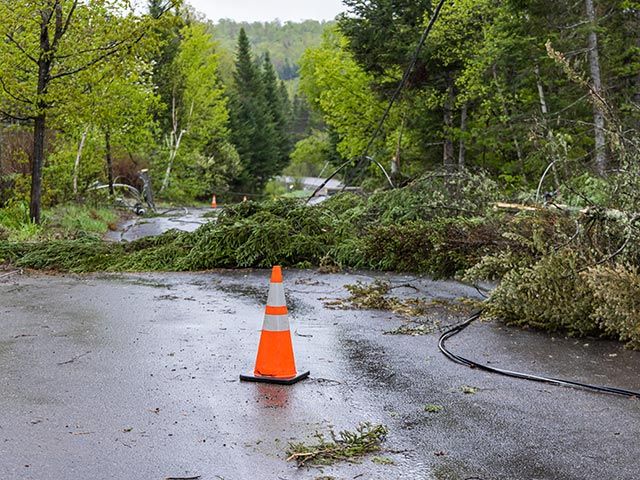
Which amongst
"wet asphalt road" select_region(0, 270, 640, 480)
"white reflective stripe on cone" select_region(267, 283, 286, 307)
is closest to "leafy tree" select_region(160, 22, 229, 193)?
"wet asphalt road" select_region(0, 270, 640, 480)

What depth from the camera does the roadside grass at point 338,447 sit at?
4273mm

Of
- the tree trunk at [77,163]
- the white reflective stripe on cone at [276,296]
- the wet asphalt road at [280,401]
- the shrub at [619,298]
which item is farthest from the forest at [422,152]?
the white reflective stripe on cone at [276,296]

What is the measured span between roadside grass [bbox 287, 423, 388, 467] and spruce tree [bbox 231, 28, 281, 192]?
5521 cm

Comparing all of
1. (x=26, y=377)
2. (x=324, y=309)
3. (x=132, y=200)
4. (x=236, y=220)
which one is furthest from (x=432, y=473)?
(x=132, y=200)

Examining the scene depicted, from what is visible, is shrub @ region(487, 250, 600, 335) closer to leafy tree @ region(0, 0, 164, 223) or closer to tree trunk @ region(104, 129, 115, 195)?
leafy tree @ region(0, 0, 164, 223)

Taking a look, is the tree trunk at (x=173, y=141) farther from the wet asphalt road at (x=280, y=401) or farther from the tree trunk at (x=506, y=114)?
the wet asphalt road at (x=280, y=401)

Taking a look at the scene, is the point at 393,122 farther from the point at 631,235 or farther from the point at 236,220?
the point at 631,235

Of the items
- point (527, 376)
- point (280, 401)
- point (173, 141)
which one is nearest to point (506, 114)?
point (527, 376)

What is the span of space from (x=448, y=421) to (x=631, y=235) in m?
3.50

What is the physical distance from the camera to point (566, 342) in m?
7.52

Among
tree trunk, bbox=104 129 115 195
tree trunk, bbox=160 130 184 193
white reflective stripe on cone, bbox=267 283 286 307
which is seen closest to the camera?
white reflective stripe on cone, bbox=267 283 286 307

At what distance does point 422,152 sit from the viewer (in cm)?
3216

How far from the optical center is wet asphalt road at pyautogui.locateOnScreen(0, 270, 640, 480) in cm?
423

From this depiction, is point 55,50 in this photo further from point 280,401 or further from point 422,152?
point 422,152
